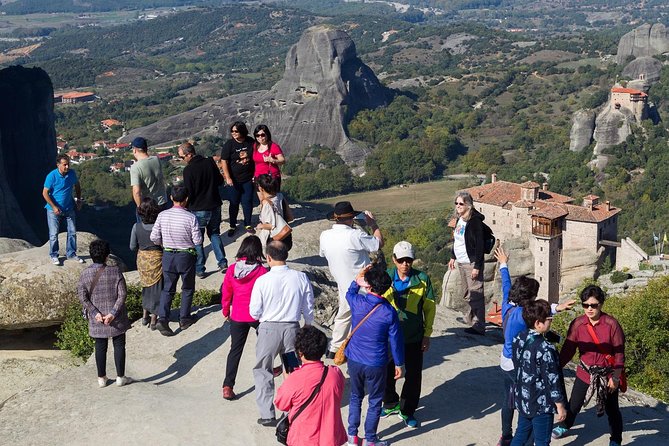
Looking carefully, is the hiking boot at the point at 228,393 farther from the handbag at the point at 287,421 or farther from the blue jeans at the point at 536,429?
the blue jeans at the point at 536,429

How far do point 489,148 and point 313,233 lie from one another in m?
87.7

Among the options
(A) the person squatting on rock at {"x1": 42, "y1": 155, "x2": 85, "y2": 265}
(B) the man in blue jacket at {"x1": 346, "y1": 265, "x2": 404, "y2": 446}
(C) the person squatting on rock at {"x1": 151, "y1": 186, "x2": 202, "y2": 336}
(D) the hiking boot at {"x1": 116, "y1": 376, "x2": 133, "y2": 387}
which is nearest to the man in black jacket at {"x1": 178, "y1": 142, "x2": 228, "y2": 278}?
(A) the person squatting on rock at {"x1": 42, "y1": 155, "x2": 85, "y2": 265}

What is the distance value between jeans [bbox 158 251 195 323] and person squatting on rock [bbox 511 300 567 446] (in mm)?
4644

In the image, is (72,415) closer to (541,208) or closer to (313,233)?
(313,233)

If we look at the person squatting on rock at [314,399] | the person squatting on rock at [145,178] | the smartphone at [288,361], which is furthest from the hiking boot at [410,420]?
the person squatting on rock at [145,178]

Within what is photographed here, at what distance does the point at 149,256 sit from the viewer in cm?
1196

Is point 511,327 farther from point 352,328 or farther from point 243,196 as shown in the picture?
point 243,196

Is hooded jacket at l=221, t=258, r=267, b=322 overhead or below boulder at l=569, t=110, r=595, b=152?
overhead

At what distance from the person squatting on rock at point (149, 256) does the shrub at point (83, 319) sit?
113 centimetres

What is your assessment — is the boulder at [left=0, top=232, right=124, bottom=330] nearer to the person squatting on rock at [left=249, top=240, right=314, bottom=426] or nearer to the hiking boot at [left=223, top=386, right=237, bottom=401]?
the hiking boot at [left=223, top=386, right=237, bottom=401]

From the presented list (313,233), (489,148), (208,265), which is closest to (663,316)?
(313,233)

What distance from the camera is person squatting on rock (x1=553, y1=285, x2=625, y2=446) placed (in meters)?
9.30

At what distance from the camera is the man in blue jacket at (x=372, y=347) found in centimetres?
896

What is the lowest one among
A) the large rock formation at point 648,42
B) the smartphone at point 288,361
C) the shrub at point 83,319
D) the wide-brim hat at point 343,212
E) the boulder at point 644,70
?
the boulder at point 644,70
